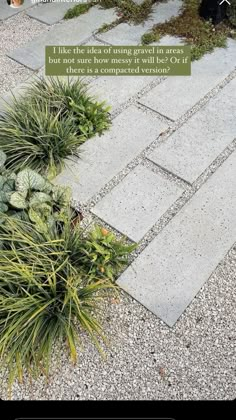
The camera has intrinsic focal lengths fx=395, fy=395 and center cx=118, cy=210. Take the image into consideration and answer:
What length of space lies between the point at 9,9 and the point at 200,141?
8.70 ft

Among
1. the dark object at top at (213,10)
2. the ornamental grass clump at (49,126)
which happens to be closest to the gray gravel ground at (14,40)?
the ornamental grass clump at (49,126)

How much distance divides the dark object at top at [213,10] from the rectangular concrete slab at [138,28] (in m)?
0.31

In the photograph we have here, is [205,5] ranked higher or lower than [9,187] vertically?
higher

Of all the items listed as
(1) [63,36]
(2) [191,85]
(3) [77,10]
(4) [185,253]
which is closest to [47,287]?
(4) [185,253]

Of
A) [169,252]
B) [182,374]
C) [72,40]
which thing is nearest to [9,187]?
[169,252]

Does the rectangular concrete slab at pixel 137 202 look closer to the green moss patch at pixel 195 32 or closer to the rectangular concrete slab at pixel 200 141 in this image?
the rectangular concrete slab at pixel 200 141

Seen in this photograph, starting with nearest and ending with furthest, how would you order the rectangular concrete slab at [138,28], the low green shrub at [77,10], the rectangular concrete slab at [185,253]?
the rectangular concrete slab at [185,253] < the rectangular concrete slab at [138,28] < the low green shrub at [77,10]

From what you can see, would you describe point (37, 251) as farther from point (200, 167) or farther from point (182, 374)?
point (200, 167)

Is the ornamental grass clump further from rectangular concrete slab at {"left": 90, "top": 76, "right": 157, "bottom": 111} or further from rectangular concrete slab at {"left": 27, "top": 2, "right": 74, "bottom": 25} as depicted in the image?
rectangular concrete slab at {"left": 27, "top": 2, "right": 74, "bottom": 25}

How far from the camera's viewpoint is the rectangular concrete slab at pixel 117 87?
10.2 feet

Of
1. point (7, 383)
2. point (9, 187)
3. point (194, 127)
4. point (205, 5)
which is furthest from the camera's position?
point (205, 5)

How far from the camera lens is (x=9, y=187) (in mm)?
2170

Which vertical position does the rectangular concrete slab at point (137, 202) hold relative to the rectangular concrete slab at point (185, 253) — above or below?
above

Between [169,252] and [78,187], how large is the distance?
2.43 feet
